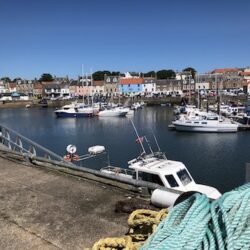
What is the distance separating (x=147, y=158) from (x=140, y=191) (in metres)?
12.4

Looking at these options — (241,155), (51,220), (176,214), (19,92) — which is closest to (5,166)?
(51,220)

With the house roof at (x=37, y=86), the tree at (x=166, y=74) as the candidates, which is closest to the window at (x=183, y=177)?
the house roof at (x=37, y=86)

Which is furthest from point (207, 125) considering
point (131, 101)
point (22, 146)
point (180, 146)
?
point (131, 101)

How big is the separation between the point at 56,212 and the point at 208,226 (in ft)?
10.2

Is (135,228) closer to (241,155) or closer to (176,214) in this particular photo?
(176,214)

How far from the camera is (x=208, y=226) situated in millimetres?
2391

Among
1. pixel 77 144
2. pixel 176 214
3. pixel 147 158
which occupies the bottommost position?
pixel 77 144

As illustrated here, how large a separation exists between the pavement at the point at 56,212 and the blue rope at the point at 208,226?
1773 millimetres

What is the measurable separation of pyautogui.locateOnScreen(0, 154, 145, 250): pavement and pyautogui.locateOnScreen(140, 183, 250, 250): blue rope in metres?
1.77

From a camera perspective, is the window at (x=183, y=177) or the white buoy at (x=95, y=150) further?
the white buoy at (x=95, y=150)

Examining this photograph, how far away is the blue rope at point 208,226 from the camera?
2229 mm

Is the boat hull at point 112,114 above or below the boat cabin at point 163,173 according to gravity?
below

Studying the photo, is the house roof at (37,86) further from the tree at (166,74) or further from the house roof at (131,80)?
the tree at (166,74)

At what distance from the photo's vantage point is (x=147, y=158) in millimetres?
17938
